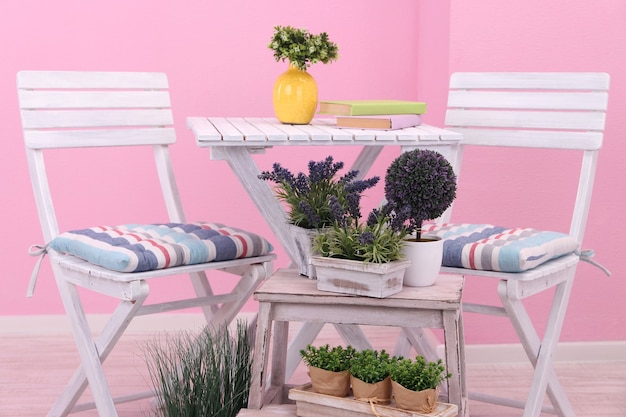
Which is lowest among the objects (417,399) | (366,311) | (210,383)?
(210,383)

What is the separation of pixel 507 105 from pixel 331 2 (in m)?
1.01

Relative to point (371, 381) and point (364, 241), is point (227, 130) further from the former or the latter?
point (371, 381)

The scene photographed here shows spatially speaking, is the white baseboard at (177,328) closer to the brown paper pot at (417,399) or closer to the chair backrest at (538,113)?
the chair backrest at (538,113)

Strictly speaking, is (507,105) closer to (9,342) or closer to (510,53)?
(510,53)

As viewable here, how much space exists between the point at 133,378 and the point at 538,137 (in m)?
1.46

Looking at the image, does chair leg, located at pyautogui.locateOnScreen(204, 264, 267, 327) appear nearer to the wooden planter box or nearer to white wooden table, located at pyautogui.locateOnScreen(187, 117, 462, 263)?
white wooden table, located at pyautogui.locateOnScreen(187, 117, 462, 263)

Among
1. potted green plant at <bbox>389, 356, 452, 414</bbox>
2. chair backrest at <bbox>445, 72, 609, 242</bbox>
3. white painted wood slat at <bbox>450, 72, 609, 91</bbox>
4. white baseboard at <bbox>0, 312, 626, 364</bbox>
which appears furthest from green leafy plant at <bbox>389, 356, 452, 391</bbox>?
white baseboard at <bbox>0, 312, 626, 364</bbox>

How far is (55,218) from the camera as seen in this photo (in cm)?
226

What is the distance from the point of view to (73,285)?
2.19 m

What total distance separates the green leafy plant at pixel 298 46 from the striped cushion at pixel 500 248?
0.56 meters

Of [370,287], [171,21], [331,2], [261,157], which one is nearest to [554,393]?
[370,287]

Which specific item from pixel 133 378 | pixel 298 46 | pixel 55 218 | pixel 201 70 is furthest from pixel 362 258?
pixel 201 70

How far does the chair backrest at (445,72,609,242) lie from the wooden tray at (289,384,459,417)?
90 cm

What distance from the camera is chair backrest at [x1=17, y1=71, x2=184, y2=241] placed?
231cm
